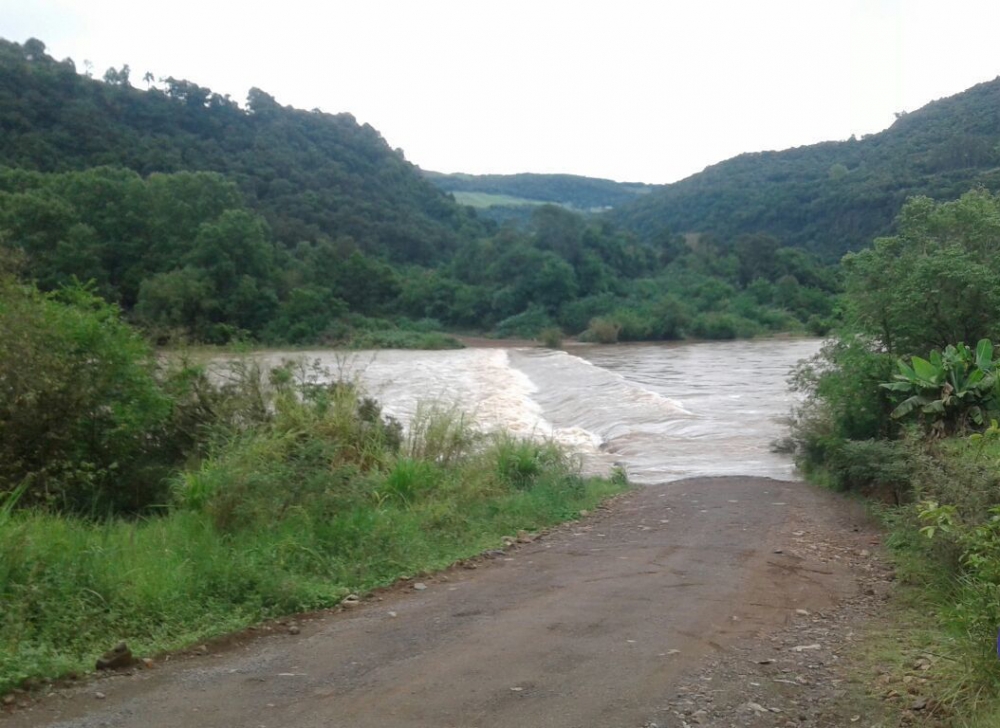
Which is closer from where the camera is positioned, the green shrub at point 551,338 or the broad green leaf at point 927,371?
the broad green leaf at point 927,371

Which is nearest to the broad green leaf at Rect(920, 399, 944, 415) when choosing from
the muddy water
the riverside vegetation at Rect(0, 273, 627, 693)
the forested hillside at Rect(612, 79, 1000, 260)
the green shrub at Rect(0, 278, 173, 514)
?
the riverside vegetation at Rect(0, 273, 627, 693)

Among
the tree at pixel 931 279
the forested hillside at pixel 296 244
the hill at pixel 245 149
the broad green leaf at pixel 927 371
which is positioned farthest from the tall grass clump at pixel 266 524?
the hill at pixel 245 149

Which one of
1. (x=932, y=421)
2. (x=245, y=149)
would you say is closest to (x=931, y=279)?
(x=932, y=421)

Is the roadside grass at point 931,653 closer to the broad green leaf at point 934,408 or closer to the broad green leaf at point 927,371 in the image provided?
the broad green leaf at point 934,408

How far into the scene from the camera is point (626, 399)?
3173 centimetres

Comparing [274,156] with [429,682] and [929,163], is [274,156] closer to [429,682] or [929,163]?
[929,163]

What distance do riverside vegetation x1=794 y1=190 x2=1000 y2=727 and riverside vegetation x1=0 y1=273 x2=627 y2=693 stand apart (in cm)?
382

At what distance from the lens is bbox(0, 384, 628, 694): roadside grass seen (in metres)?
6.14

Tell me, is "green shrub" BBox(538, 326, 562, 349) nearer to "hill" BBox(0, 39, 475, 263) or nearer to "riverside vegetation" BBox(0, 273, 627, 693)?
"hill" BBox(0, 39, 475, 263)

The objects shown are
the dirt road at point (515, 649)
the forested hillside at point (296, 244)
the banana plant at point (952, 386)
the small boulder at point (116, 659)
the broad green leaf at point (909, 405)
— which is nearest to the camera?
the dirt road at point (515, 649)

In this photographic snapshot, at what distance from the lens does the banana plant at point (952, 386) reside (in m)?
11.9

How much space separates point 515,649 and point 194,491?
427 centimetres

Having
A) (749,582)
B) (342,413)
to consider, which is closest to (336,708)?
(749,582)

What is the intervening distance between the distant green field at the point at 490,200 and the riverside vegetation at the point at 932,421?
134 metres
